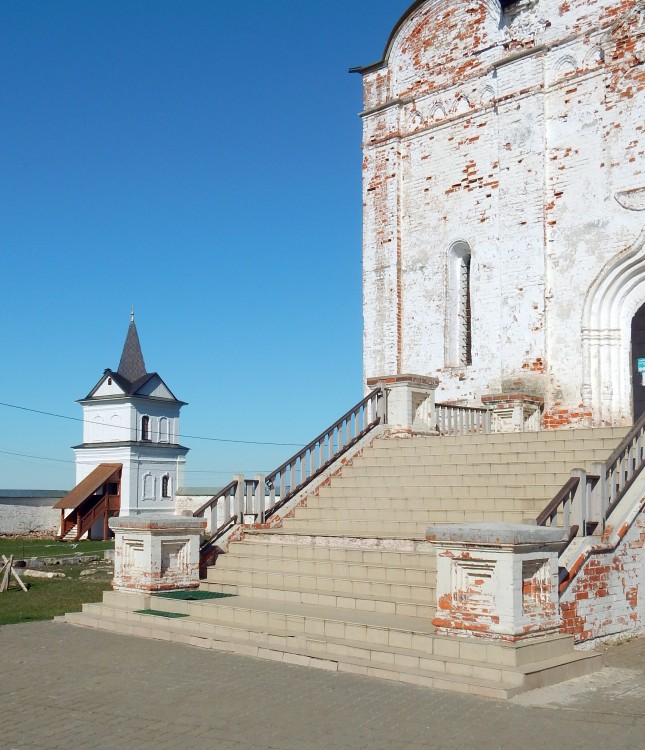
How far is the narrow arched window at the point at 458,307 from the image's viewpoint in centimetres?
2056

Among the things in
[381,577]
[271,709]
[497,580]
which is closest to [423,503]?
[381,577]

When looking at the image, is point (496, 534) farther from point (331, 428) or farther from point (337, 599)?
point (331, 428)

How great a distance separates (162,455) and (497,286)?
35898 mm

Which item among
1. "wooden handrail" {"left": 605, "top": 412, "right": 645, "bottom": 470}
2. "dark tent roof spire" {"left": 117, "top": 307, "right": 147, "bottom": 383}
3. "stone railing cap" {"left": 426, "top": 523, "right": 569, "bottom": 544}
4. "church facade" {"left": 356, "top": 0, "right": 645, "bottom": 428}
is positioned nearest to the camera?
"stone railing cap" {"left": 426, "top": 523, "right": 569, "bottom": 544}

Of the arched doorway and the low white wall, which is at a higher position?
the arched doorway

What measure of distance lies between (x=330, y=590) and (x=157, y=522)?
2.62 meters

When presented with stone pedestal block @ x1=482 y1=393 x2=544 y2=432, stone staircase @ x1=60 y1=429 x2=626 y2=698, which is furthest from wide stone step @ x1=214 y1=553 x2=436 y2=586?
stone pedestal block @ x1=482 y1=393 x2=544 y2=432

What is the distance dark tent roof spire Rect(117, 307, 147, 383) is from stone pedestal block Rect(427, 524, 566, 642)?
48242mm

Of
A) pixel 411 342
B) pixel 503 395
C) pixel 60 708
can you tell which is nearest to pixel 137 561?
pixel 60 708

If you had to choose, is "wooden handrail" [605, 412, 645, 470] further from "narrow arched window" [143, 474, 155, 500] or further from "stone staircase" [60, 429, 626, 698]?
"narrow arched window" [143, 474, 155, 500]

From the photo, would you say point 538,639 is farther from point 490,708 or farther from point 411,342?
point 411,342

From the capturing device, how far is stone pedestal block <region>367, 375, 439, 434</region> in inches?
682

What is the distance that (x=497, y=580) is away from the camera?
8.55 metres

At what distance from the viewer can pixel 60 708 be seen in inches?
299
